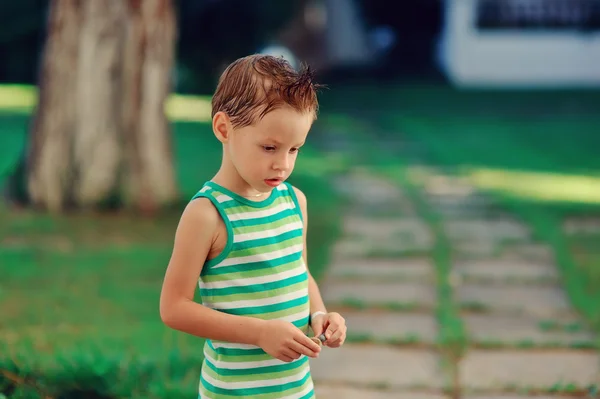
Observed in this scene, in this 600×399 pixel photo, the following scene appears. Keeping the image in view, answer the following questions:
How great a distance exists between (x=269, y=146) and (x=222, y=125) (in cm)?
13

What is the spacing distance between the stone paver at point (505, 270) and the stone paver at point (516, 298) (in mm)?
145

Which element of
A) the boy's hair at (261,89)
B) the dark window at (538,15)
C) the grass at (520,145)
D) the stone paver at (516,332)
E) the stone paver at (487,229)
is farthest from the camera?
the dark window at (538,15)

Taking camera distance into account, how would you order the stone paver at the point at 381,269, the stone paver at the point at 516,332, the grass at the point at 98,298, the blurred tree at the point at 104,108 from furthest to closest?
the blurred tree at the point at 104,108
the stone paver at the point at 381,269
the stone paver at the point at 516,332
the grass at the point at 98,298

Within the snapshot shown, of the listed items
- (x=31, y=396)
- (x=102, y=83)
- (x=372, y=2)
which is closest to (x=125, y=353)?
(x=31, y=396)

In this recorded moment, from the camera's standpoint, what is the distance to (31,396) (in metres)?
2.96

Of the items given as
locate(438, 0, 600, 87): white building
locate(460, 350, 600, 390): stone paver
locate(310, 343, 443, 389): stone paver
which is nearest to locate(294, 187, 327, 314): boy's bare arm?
locate(310, 343, 443, 389): stone paver

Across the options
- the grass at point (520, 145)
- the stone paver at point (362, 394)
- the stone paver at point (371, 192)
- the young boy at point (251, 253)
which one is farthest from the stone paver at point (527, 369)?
the stone paver at point (371, 192)

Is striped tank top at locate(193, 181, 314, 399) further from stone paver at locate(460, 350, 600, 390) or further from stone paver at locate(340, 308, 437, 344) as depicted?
stone paver at locate(340, 308, 437, 344)

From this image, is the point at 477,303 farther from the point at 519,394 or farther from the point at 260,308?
the point at 260,308

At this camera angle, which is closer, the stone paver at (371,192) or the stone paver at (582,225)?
the stone paver at (582,225)

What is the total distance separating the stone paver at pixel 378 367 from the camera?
3.69 metres

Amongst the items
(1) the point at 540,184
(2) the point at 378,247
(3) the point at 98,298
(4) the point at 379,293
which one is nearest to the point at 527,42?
(1) the point at 540,184

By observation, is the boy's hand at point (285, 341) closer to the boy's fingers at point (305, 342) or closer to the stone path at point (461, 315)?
the boy's fingers at point (305, 342)

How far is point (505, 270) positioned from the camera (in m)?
5.62
